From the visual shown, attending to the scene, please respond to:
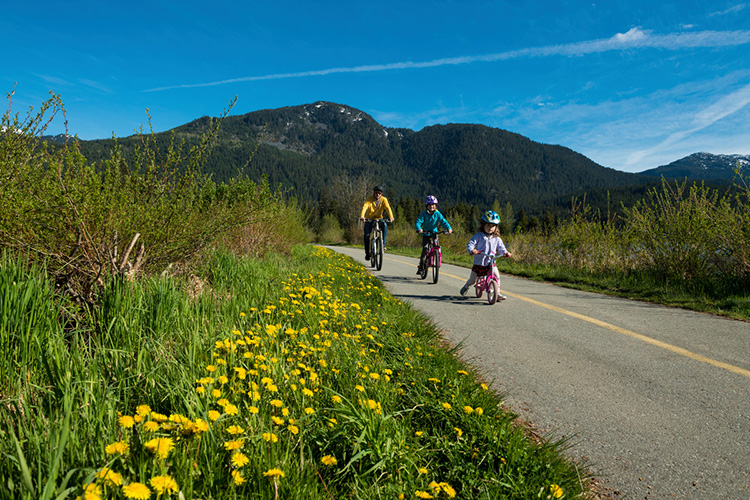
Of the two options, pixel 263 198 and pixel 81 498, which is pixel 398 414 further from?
pixel 263 198

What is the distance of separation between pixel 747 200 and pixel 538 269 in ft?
18.2

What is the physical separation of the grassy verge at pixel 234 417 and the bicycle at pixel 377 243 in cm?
777

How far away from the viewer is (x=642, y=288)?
817cm

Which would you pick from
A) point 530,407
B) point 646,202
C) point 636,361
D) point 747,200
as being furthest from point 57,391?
point 646,202

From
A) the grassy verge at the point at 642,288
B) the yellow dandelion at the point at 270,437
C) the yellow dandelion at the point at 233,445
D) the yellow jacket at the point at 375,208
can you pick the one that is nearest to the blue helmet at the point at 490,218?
the grassy verge at the point at 642,288

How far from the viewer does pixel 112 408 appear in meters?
1.92

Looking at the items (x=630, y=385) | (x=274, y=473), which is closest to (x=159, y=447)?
A: (x=274, y=473)

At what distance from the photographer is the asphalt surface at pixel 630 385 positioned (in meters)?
2.19

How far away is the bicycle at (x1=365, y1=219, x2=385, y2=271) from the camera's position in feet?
37.2

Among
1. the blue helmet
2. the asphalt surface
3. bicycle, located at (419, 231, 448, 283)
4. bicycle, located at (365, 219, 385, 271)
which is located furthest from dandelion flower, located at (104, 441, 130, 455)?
bicycle, located at (365, 219, 385, 271)

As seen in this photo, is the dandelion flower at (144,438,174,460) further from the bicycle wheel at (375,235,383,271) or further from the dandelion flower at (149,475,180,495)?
the bicycle wheel at (375,235,383,271)

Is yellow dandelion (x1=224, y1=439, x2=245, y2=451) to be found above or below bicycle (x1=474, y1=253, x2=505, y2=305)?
below

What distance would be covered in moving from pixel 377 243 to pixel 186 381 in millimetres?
9523

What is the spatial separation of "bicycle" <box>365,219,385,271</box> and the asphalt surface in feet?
17.2
